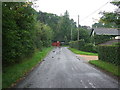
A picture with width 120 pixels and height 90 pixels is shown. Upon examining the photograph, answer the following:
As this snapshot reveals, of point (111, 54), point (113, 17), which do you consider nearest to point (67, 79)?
point (113, 17)

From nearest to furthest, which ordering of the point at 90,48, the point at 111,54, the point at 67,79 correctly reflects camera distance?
the point at 67,79 → the point at 111,54 → the point at 90,48

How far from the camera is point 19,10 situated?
9461 mm

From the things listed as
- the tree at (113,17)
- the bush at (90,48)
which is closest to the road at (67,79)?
the tree at (113,17)

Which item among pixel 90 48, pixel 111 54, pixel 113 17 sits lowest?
pixel 90 48

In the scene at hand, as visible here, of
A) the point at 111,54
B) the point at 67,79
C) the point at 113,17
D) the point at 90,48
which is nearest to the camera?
the point at 67,79

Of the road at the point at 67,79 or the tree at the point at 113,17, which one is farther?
the tree at the point at 113,17

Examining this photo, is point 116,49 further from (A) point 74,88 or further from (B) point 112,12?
(A) point 74,88

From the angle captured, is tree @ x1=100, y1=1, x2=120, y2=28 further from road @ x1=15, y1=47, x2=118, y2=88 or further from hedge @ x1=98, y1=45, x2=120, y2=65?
road @ x1=15, y1=47, x2=118, y2=88

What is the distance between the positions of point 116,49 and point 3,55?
8.85 m

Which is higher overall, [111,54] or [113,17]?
[113,17]

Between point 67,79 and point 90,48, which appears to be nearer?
point 67,79

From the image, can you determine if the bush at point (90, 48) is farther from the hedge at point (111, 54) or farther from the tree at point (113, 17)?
the tree at point (113, 17)

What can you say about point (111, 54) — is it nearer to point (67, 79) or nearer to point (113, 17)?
point (113, 17)

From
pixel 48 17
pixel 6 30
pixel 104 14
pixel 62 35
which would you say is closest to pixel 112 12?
pixel 104 14
